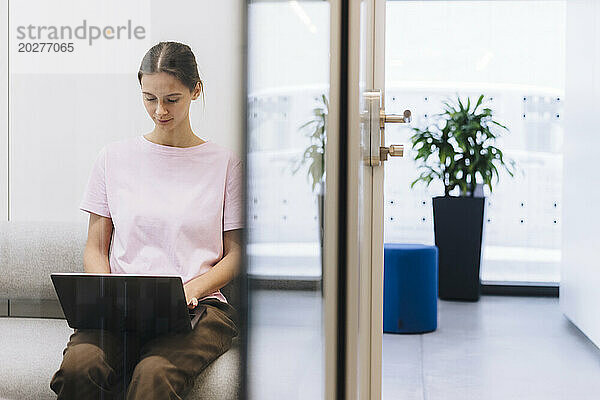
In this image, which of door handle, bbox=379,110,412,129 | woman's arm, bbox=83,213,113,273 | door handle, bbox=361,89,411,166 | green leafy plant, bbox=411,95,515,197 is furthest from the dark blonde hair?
green leafy plant, bbox=411,95,515,197

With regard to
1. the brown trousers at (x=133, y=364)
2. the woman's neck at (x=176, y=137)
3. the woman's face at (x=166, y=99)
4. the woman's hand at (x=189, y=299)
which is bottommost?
the brown trousers at (x=133, y=364)

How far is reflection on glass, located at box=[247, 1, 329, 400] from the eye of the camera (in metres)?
0.68

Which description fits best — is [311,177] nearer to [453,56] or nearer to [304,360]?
[304,360]

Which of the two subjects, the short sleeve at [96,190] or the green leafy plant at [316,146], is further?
the green leafy plant at [316,146]

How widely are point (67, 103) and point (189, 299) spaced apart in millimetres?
190

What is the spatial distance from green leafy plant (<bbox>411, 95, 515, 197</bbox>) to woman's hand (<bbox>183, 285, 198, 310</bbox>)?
4655 mm

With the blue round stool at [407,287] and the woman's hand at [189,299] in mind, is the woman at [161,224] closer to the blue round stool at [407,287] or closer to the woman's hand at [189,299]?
the woman's hand at [189,299]

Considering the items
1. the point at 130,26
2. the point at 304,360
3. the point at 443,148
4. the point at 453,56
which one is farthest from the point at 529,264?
the point at 130,26

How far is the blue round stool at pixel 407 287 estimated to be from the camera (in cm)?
412

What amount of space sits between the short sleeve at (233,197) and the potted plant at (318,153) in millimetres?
120

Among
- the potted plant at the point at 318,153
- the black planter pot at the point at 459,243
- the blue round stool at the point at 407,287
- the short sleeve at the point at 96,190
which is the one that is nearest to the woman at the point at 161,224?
the short sleeve at the point at 96,190

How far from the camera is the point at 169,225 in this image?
2.02 ft

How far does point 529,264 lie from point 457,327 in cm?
157

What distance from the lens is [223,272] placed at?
66 cm
